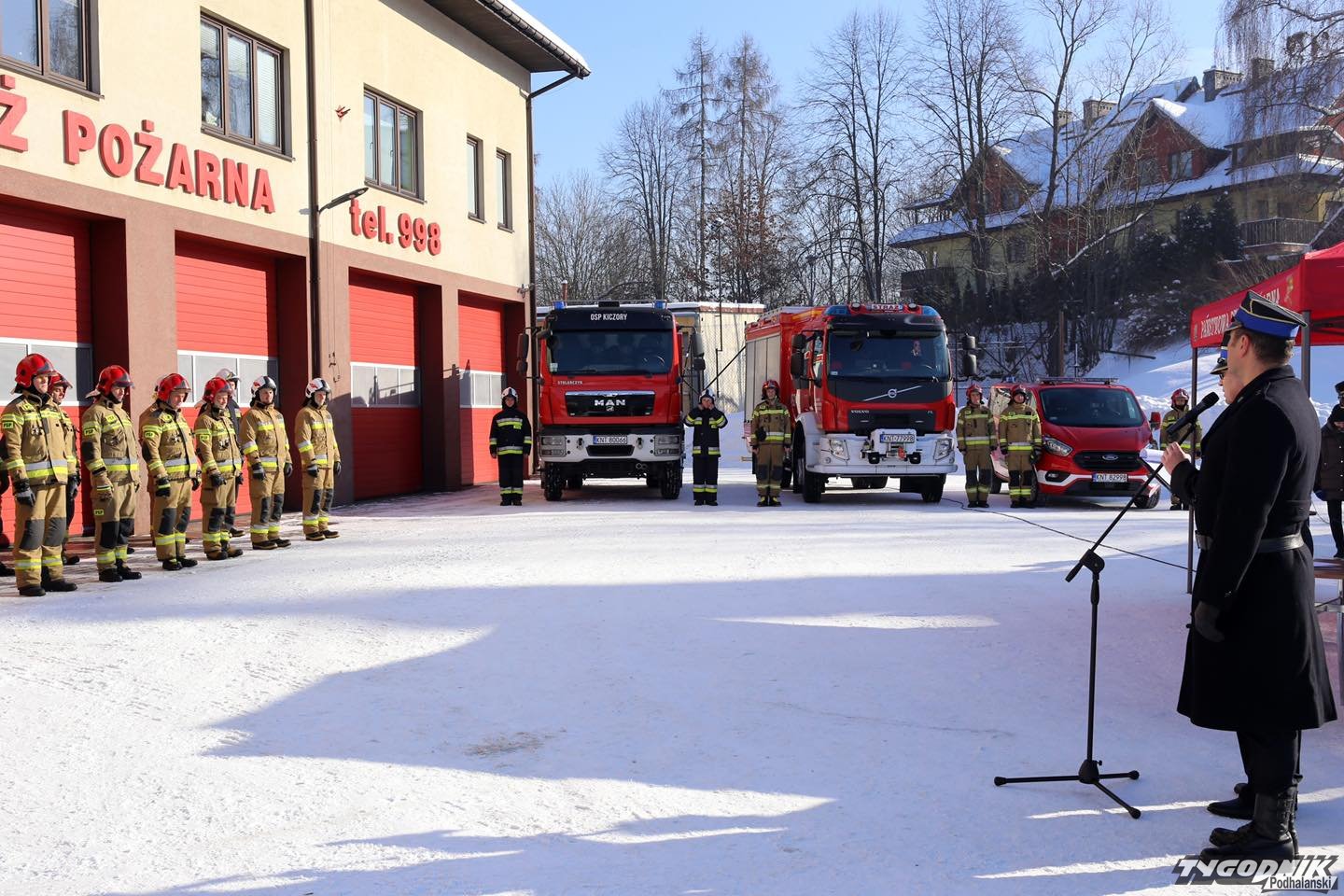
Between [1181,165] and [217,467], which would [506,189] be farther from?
[1181,165]

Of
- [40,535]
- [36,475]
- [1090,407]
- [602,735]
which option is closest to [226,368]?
[36,475]

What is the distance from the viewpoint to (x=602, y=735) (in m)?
5.75

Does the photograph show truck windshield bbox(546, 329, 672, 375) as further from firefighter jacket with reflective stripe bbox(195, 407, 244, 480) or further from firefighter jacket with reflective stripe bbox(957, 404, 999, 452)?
firefighter jacket with reflective stripe bbox(195, 407, 244, 480)

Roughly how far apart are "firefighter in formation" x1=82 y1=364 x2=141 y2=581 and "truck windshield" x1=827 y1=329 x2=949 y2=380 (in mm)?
10038

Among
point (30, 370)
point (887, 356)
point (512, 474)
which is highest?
point (887, 356)

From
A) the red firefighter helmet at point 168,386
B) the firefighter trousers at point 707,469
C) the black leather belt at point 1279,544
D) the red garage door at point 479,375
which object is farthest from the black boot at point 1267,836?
the red garage door at point 479,375

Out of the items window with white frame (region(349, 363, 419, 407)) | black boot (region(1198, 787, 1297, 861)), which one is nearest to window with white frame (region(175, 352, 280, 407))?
window with white frame (region(349, 363, 419, 407))

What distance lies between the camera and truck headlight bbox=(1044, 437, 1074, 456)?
17625mm

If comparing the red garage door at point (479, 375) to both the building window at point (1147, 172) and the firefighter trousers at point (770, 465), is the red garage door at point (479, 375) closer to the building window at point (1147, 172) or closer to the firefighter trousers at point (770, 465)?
the firefighter trousers at point (770, 465)

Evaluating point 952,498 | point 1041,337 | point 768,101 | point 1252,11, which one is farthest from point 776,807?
point 768,101

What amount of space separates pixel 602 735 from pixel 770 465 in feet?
40.9

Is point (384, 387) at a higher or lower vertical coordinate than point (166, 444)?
higher

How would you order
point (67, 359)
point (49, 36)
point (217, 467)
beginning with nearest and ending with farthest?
point (217, 467), point (49, 36), point (67, 359)

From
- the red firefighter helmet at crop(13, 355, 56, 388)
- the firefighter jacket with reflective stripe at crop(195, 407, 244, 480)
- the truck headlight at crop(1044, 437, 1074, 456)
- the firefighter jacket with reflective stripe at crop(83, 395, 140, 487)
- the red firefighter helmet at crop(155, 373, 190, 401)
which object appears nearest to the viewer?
the red firefighter helmet at crop(13, 355, 56, 388)
